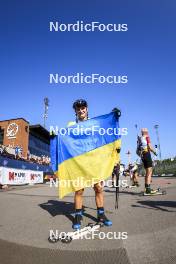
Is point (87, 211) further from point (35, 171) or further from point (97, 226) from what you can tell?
point (35, 171)

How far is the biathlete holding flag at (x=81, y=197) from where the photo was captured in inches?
182

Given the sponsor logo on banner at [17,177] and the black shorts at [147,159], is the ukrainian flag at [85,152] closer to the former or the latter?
the black shorts at [147,159]

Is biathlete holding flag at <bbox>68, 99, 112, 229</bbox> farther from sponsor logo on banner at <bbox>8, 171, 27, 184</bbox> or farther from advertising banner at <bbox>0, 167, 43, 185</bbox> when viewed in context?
sponsor logo on banner at <bbox>8, 171, 27, 184</bbox>

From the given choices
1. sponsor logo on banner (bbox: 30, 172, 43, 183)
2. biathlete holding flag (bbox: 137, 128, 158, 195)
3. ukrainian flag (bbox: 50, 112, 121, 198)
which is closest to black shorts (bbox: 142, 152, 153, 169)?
biathlete holding flag (bbox: 137, 128, 158, 195)

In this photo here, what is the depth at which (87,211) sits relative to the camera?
6.09m

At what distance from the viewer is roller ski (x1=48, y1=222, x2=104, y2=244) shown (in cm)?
379

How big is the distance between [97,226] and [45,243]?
1.00m

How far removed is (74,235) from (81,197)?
898 millimetres

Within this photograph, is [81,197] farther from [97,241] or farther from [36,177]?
[36,177]

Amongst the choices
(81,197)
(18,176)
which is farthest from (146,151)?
(18,176)

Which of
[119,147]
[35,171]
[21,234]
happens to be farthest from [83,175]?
[35,171]

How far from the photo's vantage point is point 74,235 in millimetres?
3967

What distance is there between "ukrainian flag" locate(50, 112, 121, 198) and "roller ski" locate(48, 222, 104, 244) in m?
0.69

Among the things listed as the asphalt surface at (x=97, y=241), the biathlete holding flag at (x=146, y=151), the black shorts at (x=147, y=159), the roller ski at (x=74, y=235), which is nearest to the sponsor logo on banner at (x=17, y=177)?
the biathlete holding flag at (x=146, y=151)
